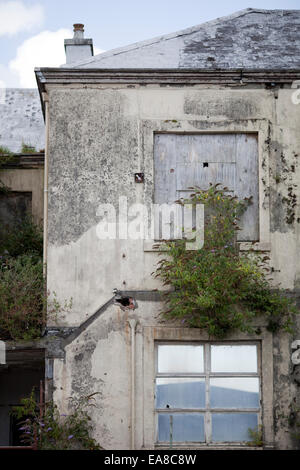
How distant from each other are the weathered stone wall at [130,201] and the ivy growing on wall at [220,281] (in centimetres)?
32

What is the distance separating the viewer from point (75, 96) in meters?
11.4

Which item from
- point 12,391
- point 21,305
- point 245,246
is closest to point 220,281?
point 245,246

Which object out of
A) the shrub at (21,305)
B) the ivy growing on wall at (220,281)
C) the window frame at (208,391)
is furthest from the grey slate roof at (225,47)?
the window frame at (208,391)

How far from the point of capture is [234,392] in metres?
10.7

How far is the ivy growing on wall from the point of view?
10.0 m

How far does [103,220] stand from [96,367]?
7.90ft

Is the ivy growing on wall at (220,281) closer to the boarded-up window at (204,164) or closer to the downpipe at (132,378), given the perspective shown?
the boarded-up window at (204,164)

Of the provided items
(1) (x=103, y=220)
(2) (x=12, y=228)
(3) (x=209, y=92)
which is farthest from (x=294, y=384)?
(2) (x=12, y=228)

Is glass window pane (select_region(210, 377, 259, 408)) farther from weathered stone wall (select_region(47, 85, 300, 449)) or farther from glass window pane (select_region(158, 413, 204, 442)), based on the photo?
glass window pane (select_region(158, 413, 204, 442))

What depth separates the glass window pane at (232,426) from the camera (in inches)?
414

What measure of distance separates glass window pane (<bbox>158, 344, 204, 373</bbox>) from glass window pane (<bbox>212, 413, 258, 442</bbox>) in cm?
84

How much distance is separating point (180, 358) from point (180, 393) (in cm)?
56

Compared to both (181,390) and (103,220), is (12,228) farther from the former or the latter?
(181,390)

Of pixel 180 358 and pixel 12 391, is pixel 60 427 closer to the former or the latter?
pixel 180 358
